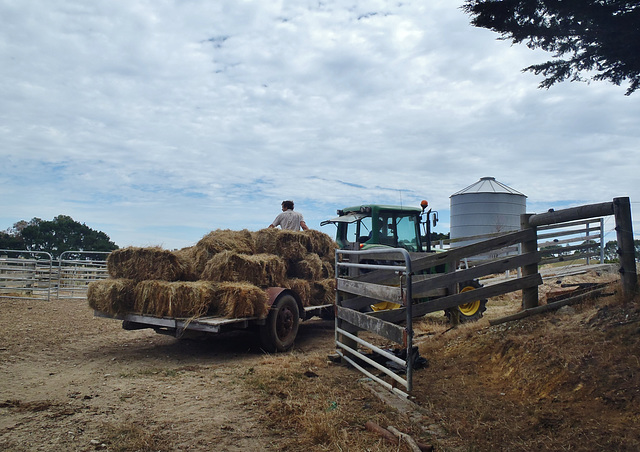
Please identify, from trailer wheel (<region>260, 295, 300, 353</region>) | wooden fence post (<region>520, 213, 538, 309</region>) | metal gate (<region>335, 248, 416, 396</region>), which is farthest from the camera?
trailer wheel (<region>260, 295, 300, 353</region>)

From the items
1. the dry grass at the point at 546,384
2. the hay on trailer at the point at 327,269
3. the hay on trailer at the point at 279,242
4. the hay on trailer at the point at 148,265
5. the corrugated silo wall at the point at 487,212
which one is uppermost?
the corrugated silo wall at the point at 487,212

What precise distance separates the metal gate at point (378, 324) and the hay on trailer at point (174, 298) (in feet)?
6.29

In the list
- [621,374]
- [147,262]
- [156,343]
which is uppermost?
[147,262]

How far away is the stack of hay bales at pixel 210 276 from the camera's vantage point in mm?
6645

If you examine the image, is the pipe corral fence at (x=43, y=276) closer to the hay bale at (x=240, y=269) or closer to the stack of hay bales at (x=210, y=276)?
the stack of hay bales at (x=210, y=276)

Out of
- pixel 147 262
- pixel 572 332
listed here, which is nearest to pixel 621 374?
pixel 572 332

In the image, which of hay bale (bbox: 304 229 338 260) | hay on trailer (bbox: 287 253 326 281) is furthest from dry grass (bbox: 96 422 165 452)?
hay bale (bbox: 304 229 338 260)

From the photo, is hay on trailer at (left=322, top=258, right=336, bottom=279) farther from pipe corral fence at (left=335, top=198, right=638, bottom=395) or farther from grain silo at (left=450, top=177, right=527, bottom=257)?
grain silo at (left=450, top=177, right=527, bottom=257)

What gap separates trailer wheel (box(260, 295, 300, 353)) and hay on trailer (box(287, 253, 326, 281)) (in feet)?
2.48

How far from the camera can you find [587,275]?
41.7 feet

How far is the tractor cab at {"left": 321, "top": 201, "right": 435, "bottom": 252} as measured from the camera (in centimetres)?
955

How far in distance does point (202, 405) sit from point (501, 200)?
20259 millimetres

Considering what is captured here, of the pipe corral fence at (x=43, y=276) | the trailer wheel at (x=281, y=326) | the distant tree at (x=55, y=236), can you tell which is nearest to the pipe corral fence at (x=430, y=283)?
the trailer wheel at (x=281, y=326)

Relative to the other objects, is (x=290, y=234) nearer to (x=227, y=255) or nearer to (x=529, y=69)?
(x=227, y=255)
